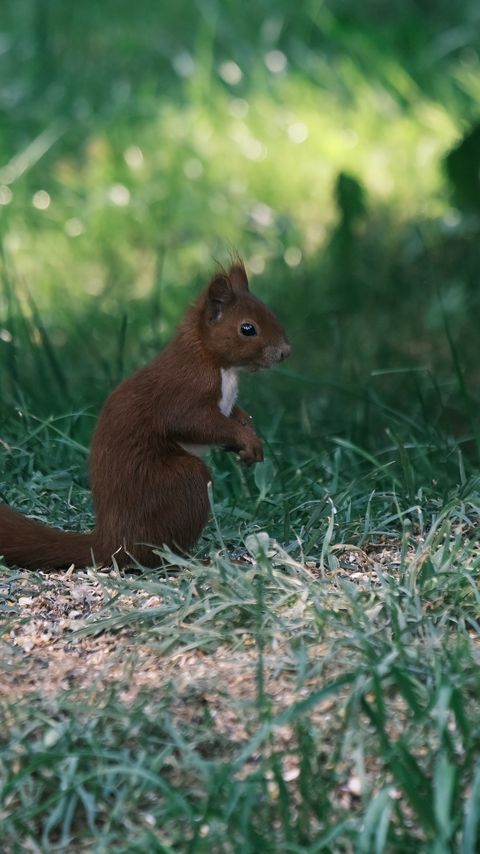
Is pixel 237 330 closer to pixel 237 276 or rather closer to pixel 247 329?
pixel 247 329

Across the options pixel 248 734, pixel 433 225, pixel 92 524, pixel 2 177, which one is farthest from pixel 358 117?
pixel 248 734

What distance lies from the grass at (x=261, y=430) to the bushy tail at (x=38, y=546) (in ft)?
0.17

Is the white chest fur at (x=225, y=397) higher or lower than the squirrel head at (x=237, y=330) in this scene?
lower

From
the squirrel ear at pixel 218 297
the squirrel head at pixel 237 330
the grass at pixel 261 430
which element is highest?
the squirrel ear at pixel 218 297

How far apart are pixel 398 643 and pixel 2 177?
5.22 meters

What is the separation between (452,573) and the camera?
3.50 metres

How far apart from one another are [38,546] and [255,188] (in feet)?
13.8

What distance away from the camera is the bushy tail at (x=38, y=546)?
3920mm

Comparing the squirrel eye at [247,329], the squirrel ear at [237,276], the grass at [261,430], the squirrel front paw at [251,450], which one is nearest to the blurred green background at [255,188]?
the grass at [261,430]

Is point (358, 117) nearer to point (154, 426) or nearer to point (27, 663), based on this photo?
point (154, 426)

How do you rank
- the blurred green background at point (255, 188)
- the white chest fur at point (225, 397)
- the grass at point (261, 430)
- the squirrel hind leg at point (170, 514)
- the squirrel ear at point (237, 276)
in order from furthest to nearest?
the blurred green background at point (255, 188), the squirrel ear at point (237, 276), the white chest fur at point (225, 397), the squirrel hind leg at point (170, 514), the grass at point (261, 430)

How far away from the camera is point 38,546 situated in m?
3.92

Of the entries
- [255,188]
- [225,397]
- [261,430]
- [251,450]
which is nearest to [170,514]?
[251,450]

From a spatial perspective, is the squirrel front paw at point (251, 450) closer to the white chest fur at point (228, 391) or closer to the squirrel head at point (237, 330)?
the white chest fur at point (228, 391)
